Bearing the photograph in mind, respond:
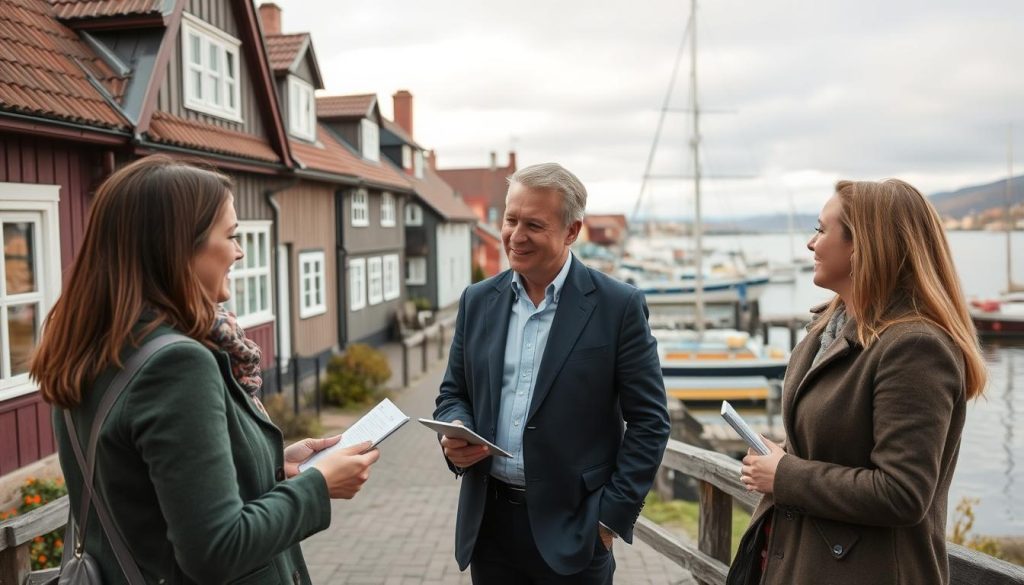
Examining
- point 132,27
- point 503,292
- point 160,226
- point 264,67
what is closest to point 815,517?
point 503,292

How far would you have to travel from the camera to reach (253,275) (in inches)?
529

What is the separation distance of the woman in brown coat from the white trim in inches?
855

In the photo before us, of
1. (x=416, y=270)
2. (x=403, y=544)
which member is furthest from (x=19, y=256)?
(x=416, y=270)

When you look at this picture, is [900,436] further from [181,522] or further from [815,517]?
[181,522]

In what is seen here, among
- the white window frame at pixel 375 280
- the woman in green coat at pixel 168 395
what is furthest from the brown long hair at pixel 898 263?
the white window frame at pixel 375 280

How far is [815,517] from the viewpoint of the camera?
237 cm

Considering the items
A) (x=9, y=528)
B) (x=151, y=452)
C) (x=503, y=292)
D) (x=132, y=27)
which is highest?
(x=132, y=27)

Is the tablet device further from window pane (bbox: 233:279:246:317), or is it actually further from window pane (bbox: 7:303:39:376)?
window pane (bbox: 233:279:246:317)

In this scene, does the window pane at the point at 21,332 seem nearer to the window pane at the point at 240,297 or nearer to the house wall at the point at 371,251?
the window pane at the point at 240,297

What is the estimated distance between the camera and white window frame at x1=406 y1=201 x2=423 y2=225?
2880 centimetres

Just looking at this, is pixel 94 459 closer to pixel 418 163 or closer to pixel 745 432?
pixel 745 432

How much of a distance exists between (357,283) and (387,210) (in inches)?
153

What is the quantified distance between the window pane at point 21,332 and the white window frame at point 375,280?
47.0 feet

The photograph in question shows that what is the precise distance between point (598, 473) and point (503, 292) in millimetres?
781
